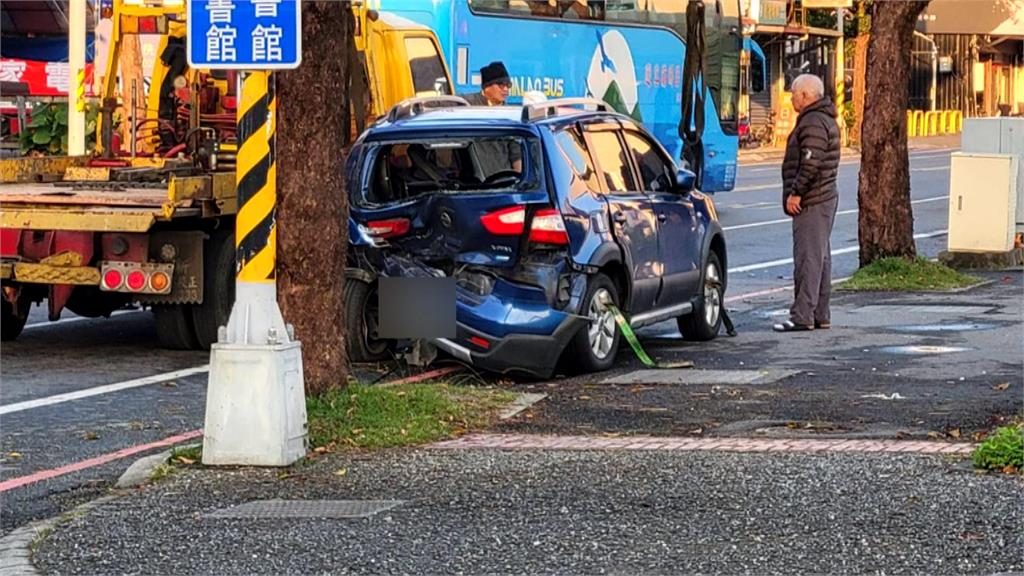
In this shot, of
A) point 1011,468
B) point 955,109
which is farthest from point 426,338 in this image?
point 955,109

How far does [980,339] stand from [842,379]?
2.28 meters

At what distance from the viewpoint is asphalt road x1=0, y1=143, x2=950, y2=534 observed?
9.20 metres

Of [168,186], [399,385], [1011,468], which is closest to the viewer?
[1011,468]

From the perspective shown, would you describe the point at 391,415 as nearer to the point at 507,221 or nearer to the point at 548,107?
the point at 507,221

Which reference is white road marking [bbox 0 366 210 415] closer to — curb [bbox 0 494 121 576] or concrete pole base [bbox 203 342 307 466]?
concrete pole base [bbox 203 342 307 466]

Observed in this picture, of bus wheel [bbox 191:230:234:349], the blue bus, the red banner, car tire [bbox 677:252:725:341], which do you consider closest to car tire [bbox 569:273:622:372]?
car tire [bbox 677:252:725:341]

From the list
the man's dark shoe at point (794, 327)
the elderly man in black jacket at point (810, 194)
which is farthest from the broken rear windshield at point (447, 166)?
the man's dark shoe at point (794, 327)

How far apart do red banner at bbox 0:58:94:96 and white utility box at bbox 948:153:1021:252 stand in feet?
51.7

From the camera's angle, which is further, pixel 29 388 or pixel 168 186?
pixel 168 186

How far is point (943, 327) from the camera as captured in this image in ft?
48.9

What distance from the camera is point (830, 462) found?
28.7ft

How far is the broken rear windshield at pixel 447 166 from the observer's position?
12508mm

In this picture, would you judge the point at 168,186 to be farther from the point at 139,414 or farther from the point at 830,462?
the point at 830,462

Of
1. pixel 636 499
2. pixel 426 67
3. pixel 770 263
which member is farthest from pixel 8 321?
pixel 770 263
